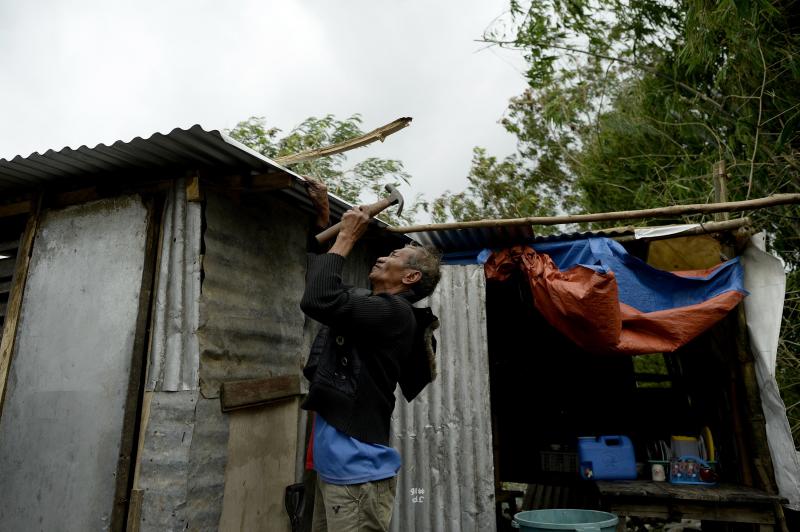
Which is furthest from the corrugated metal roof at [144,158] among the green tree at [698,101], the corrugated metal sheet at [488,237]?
the green tree at [698,101]

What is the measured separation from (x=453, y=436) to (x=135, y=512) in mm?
2400

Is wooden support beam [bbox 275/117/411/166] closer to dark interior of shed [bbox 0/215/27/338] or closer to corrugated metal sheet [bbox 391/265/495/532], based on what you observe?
corrugated metal sheet [bbox 391/265/495/532]

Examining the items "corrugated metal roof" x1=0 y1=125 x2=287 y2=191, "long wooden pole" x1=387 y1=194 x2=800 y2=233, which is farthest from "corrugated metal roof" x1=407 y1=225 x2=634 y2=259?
"corrugated metal roof" x1=0 y1=125 x2=287 y2=191

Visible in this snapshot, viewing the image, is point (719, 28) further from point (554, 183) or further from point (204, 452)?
point (554, 183)

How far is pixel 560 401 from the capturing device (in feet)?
26.2

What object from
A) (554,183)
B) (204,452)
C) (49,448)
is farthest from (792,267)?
(554,183)

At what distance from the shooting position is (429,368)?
3.22m

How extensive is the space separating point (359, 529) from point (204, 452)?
1056 millimetres

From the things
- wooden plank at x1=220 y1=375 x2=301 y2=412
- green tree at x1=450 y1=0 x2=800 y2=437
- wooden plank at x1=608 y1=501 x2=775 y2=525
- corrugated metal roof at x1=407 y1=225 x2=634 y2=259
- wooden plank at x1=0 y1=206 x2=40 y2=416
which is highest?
green tree at x1=450 y1=0 x2=800 y2=437

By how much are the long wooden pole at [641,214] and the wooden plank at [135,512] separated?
249 cm

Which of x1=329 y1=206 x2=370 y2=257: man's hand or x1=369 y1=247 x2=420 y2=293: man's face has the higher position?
x1=329 y1=206 x2=370 y2=257: man's hand

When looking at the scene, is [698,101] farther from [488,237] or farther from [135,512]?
[135,512]

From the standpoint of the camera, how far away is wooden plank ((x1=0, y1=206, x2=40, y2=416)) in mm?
3508

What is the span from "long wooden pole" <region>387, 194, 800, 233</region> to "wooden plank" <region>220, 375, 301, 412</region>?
4.75 ft
